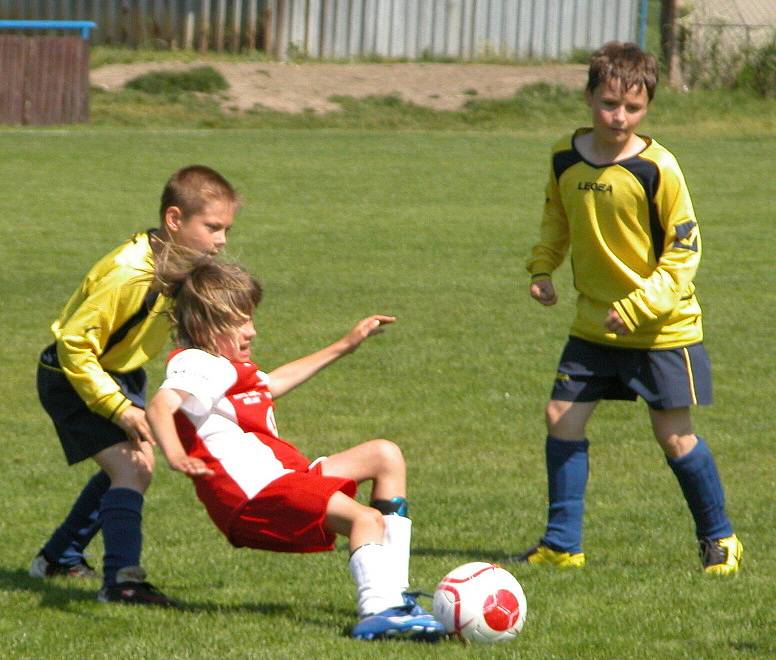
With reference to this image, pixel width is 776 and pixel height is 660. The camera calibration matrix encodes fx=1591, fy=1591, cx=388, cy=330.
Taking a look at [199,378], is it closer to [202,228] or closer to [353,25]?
[202,228]

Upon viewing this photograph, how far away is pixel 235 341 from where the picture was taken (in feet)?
16.3

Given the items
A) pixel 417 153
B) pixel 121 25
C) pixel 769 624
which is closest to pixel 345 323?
pixel 769 624

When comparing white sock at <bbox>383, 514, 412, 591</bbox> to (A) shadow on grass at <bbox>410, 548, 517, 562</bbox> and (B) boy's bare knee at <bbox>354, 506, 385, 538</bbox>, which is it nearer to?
(B) boy's bare knee at <bbox>354, 506, 385, 538</bbox>

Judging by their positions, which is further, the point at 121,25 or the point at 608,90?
the point at 121,25

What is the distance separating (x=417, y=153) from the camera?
23.4m

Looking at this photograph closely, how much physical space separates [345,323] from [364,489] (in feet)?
14.3

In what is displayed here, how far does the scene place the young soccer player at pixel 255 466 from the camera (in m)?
4.71

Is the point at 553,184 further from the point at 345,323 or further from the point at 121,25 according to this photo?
the point at 121,25

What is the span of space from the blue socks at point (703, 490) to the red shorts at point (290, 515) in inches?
63.0

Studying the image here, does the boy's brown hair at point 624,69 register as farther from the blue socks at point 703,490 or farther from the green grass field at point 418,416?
the green grass field at point 418,416

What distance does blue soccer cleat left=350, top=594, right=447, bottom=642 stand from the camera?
4.67 meters

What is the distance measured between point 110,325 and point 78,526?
0.85 meters

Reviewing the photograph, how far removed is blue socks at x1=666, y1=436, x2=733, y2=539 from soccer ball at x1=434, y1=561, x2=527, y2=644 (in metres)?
1.26

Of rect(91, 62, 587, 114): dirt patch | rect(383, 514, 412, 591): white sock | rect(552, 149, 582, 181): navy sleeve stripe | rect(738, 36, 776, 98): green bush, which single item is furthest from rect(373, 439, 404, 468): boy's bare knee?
rect(738, 36, 776, 98): green bush
